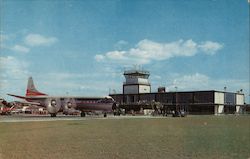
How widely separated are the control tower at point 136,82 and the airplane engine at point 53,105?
2833 inches

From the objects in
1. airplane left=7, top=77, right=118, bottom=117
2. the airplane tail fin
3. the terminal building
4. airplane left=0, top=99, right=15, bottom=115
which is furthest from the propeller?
the terminal building

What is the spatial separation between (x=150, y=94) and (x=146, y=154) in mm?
133416

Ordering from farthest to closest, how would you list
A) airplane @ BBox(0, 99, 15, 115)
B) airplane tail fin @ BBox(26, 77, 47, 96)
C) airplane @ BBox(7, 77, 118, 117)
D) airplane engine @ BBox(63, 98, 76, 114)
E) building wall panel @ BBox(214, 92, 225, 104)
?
building wall panel @ BBox(214, 92, 225, 104) → airplane tail fin @ BBox(26, 77, 47, 96) → airplane @ BBox(0, 99, 15, 115) → airplane engine @ BBox(63, 98, 76, 114) → airplane @ BBox(7, 77, 118, 117)

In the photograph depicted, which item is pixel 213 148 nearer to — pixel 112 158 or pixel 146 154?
pixel 146 154

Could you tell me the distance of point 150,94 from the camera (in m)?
148

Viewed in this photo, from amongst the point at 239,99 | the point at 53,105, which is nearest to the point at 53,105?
the point at 53,105

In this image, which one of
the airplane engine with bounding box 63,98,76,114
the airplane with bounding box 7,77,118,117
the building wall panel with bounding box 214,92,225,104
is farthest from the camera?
the building wall panel with bounding box 214,92,225,104

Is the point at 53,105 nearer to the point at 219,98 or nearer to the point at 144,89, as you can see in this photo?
the point at 144,89

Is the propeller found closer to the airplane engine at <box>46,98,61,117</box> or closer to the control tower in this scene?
the airplane engine at <box>46,98,61,117</box>

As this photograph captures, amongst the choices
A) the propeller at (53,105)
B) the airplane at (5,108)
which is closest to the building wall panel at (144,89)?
the airplane at (5,108)

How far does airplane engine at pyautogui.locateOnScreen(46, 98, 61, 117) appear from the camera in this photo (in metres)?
75.6

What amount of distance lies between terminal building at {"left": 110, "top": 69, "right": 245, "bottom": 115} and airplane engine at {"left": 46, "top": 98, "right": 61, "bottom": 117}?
2492 inches

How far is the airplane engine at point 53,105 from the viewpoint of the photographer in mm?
75613

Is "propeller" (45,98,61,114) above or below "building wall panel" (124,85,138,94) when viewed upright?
below
